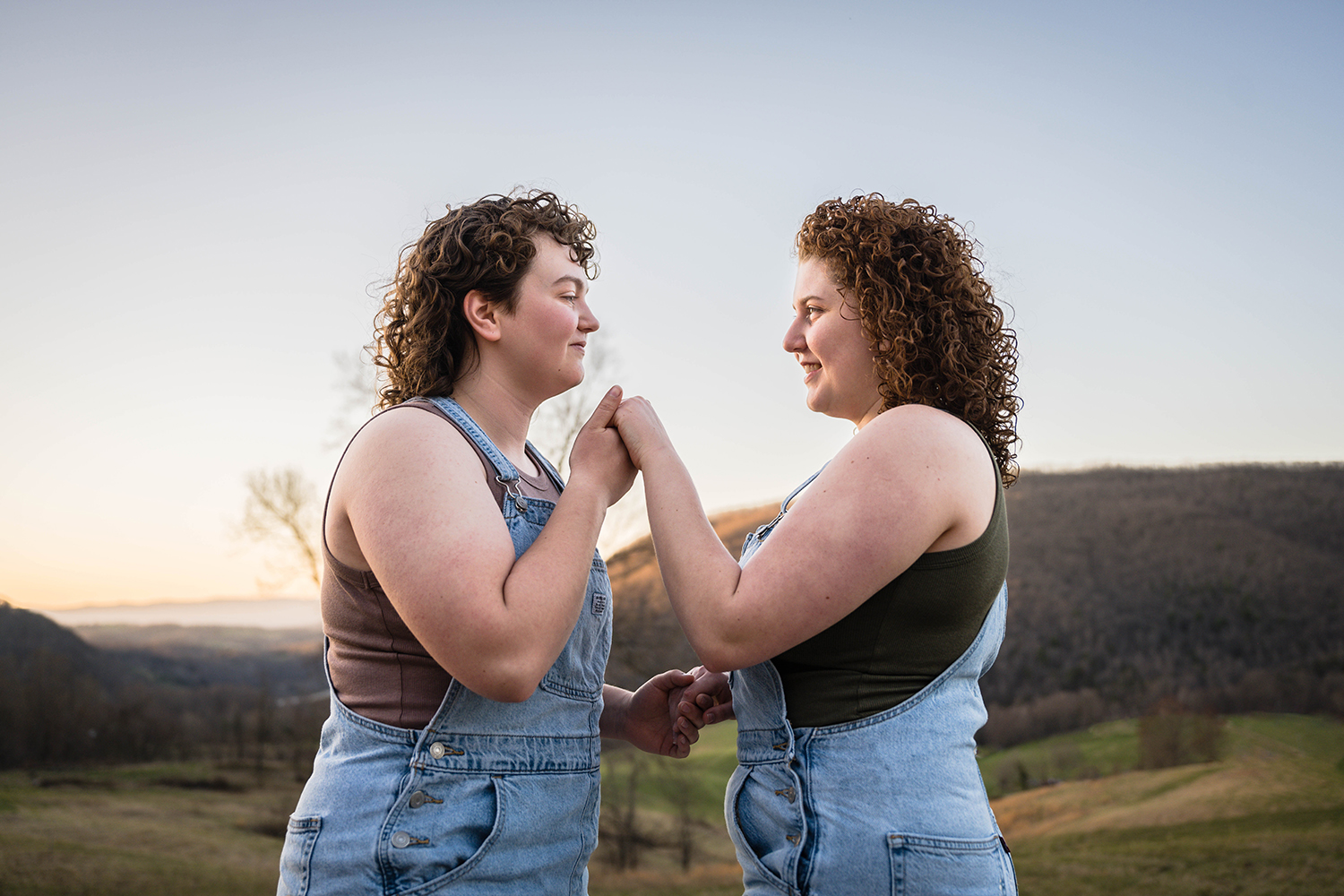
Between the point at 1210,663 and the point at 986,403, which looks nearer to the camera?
the point at 986,403

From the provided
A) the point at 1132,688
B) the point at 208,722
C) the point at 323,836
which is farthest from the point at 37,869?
the point at 1132,688

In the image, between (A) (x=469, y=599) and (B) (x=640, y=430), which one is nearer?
(A) (x=469, y=599)

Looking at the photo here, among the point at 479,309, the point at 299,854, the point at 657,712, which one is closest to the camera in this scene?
the point at 299,854

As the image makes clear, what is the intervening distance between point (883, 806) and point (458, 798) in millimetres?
865

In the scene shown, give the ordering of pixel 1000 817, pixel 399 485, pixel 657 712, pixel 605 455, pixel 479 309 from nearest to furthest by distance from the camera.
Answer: pixel 399 485, pixel 605 455, pixel 479 309, pixel 657 712, pixel 1000 817

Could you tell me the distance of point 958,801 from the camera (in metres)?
1.64

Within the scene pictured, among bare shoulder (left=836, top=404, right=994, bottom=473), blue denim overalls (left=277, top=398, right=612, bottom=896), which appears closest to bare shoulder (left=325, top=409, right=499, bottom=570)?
blue denim overalls (left=277, top=398, right=612, bottom=896)

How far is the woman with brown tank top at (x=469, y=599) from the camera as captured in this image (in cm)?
151

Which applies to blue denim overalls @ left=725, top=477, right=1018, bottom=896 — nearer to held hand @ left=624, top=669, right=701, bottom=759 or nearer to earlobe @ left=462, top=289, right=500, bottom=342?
held hand @ left=624, top=669, right=701, bottom=759

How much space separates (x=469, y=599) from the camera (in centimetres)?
146

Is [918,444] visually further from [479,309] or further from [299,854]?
[299,854]

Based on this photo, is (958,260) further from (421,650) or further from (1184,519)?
(1184,519)

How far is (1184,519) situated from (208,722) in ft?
64.3

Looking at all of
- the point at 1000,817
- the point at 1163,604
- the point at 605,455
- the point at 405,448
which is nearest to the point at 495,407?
the point at 605,455
